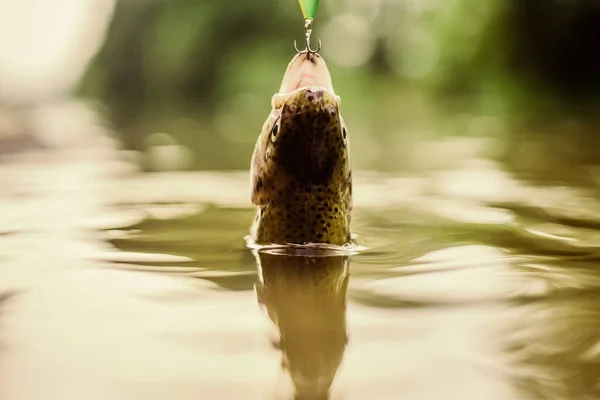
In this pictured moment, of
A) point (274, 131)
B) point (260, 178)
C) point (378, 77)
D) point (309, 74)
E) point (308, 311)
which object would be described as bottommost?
point (308, 311)

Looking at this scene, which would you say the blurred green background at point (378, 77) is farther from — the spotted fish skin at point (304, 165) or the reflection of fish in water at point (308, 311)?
the reflection of fish in water at point (308, 311)

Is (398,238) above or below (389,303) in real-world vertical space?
above

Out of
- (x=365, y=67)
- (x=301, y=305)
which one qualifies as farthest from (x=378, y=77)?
(x=301, y=305)

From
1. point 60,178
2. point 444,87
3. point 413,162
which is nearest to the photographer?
point 60,178

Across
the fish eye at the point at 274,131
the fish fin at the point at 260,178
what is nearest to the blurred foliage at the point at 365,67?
the fish fin at the point at 260,178

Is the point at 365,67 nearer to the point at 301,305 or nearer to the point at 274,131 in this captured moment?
the point at 274,131

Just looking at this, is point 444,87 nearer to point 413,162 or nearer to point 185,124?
point 185,124

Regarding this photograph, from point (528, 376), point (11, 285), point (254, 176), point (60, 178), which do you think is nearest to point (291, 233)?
point (254, 176)
